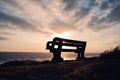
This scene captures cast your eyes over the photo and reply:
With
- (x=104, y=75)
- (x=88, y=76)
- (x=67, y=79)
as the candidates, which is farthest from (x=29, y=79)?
(x=104, y=75)

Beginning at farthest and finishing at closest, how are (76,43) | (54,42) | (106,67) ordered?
(76,43)
(54,42)
(106,67)

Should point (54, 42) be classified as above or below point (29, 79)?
above

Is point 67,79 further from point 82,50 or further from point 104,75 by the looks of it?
point 82,50

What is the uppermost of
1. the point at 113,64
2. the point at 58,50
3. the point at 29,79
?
the point at 58,50

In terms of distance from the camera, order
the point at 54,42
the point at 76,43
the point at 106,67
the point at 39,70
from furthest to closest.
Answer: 1. the point at 76,43
2. the point at 54,42
3. the point at 39,70
4. the point at 106,67

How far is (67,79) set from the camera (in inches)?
337

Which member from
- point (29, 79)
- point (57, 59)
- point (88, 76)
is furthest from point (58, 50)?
point (88, 76)

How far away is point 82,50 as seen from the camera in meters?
20.3

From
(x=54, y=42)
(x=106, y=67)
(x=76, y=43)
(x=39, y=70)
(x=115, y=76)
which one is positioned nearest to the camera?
(x=115, y=76)

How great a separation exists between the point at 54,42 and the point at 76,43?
9.85 ft

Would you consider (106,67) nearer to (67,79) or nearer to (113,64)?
(113,64)

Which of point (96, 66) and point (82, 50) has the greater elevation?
point (82, 50)

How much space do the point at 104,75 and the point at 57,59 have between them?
951 cm

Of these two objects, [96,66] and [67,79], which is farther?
[96,66]
